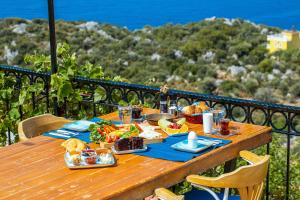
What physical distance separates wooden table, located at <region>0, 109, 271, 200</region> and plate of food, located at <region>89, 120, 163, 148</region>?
0.19 metres

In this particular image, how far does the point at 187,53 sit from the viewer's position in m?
24.0

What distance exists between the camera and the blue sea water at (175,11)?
65.3 feet

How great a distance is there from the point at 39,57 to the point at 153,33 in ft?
67.7

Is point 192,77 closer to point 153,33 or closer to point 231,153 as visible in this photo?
point 153,33

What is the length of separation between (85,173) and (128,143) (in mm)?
354

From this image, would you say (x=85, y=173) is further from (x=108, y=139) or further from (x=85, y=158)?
(x=108, y=139)

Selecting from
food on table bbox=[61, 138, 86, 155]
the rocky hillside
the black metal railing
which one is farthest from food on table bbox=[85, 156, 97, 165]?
the rocky hillside

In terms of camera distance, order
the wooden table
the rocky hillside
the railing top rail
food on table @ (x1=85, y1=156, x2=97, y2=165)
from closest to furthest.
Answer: the wooden table → food on table @ (x1=85, y1=156, x2=97, y2=165) → the railing top rail → the rocky hillside

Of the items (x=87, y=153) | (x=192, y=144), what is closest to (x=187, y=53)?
(x=192, y=144)

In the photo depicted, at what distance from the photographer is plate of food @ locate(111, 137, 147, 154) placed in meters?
3.17

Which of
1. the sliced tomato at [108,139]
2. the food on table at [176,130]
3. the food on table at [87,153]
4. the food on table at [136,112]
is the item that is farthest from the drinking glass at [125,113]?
the food on table at [87,153]

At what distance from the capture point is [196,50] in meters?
23.9

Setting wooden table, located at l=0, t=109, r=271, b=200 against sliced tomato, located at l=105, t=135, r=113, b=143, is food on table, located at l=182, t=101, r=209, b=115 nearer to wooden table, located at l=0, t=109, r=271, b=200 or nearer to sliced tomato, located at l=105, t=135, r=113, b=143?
wooden table, located at l=0, t=109, r=271, b=200

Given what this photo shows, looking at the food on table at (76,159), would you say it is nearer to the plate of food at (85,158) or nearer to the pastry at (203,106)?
the plate of food at (85,158)
